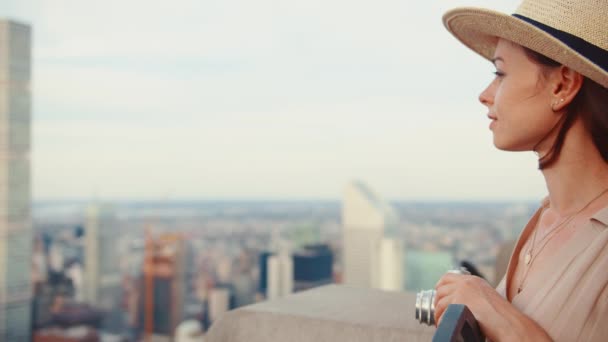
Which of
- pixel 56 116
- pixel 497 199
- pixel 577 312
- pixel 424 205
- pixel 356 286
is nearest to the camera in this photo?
pixel 577 312

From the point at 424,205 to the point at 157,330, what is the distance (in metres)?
5.61

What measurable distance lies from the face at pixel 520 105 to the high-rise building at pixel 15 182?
9.11 meters

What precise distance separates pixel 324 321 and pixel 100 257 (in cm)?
1110

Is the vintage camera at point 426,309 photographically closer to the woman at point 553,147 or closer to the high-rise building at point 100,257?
the woman at point 553,147

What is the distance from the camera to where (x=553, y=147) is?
76 cm

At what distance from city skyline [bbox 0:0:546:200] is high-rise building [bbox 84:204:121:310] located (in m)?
1.18

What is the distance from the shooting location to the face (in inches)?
29.3

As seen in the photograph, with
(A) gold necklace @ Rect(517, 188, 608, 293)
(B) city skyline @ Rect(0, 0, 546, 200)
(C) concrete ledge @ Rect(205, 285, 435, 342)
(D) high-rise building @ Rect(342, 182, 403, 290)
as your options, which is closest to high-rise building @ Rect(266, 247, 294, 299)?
(D) high-rise building @ Rect(342, 182, 403, 290)

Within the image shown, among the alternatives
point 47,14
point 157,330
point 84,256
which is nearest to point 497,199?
point 157,330

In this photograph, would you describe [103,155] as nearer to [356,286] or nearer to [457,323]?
[356,286]

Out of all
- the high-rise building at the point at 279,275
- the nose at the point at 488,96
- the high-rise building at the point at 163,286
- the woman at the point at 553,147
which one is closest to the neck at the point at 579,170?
the woman at the point at 553,147

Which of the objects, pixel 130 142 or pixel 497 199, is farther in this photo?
pixel 130 142

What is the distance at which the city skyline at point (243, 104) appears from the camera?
10711 millimetres

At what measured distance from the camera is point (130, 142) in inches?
659
